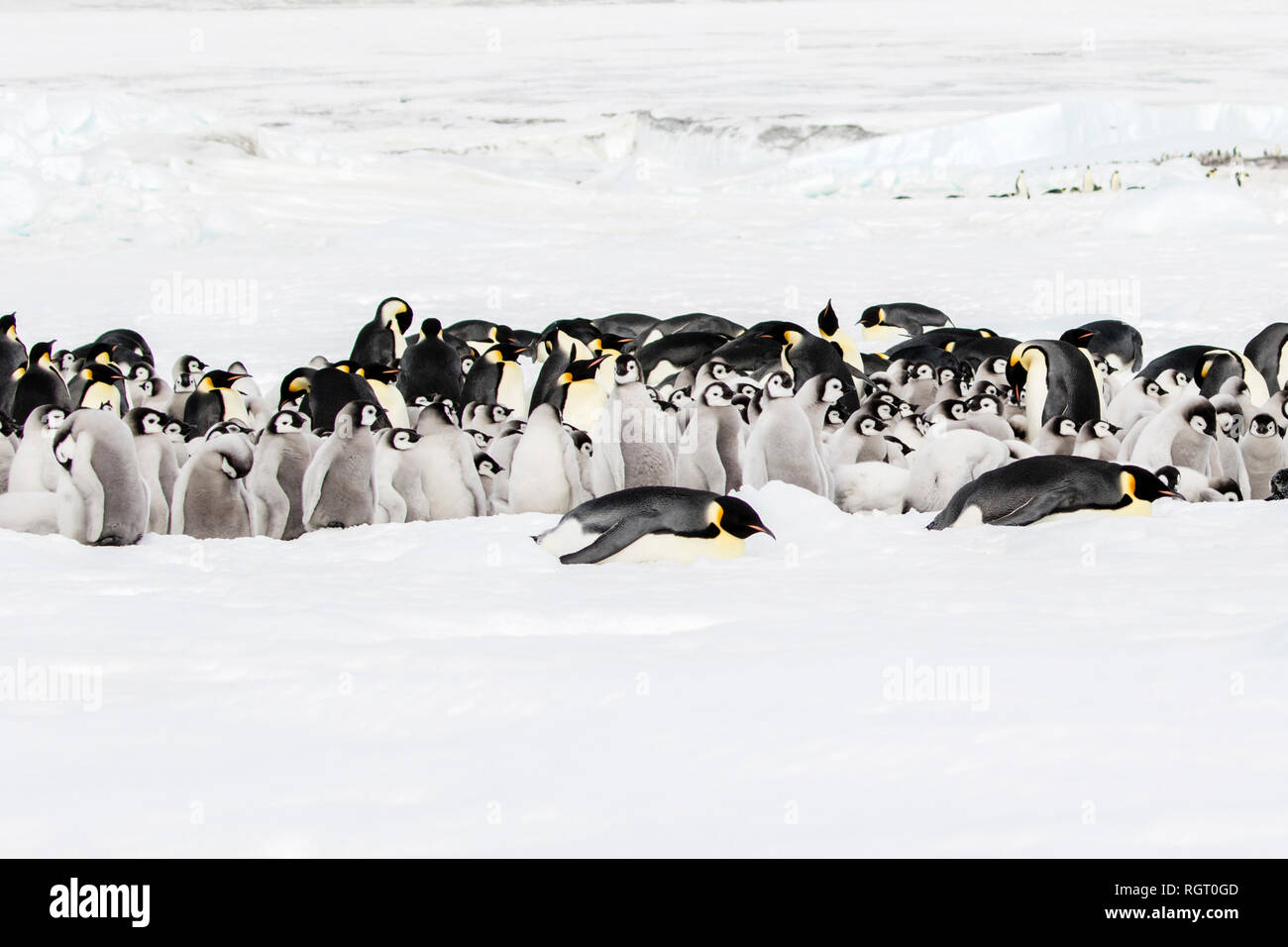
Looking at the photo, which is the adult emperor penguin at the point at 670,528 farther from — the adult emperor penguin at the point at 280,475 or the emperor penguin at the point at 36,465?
the emperor penguin at the point at 36,465

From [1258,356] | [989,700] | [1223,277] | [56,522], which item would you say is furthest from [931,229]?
[989,700]

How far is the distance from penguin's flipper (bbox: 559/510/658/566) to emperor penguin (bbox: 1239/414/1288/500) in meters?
2.79

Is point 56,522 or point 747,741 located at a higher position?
point 56,522

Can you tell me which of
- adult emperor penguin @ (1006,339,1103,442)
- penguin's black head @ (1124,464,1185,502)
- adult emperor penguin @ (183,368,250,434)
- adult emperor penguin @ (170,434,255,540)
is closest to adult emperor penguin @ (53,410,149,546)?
adult emperor penguin @ (170,434,255,540)

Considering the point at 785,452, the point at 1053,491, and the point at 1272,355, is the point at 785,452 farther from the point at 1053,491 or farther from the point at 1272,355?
the point at 1272,355

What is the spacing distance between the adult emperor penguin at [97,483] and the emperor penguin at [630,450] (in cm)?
147

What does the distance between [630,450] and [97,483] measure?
66.1 inches

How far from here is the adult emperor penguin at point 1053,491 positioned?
3.63 metres

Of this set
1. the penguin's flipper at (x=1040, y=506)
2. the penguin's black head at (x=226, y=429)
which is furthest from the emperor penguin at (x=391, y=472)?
the penguin's flipper at (x=1040, y=506)

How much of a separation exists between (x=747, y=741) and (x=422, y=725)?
0.48 metres

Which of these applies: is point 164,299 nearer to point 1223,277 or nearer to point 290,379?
point 290,379

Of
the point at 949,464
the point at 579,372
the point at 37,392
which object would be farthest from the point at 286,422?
the point at 949,464

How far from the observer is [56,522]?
3969mm

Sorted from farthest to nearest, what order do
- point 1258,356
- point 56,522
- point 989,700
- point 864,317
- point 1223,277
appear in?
point 1223,277 < point 864,317 < point 1258,356 < point 56,522 < point 989,700
